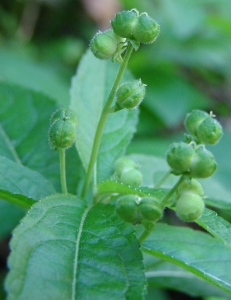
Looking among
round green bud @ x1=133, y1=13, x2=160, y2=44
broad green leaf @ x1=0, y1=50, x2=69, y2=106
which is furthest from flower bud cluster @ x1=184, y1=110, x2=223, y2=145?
broad green leaf @ x1=0, y1=50, x2=69, y2=106

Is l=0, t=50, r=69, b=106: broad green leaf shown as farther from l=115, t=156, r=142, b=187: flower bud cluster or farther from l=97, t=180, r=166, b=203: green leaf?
l=97, t=180, r=166, b=203: green leaf

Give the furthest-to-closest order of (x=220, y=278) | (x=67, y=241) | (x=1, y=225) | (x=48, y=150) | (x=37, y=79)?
1. (x=37, y=79)
2. (x=1, y=225)
3. (x=48, y=150)
4. (x=220, y=278)
5. (x=67, y=241)

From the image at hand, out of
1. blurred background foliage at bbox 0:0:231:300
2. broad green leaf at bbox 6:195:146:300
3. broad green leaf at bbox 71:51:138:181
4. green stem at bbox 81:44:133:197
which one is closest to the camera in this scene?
broad green leaf at bbox 6:195:146:300

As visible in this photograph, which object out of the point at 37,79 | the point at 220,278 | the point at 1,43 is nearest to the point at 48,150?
the point at 220,278

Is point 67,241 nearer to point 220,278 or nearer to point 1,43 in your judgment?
point 220,278

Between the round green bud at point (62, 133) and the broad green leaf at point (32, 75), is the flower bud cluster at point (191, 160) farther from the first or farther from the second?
the broad green leaf at point (32, 75)

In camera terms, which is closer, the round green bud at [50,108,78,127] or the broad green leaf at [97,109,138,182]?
the round green bud at [50,108,78,127]
